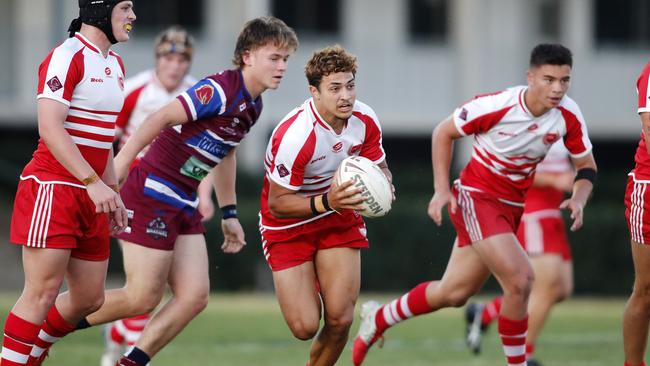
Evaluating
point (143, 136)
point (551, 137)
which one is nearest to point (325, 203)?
point (143, 136)

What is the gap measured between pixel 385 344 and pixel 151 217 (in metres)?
4.42

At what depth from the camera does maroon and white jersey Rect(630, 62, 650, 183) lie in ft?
22.0

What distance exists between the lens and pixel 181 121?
6996 millimetres

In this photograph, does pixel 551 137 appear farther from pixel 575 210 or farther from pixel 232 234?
pixel 232 234

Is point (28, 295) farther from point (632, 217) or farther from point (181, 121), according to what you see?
point (632, 217)

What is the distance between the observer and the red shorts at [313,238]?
23.5 feet

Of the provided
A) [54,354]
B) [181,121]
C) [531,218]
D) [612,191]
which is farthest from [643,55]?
[181,121]

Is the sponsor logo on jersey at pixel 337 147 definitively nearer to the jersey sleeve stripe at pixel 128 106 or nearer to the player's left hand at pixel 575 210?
the player's left hand at pixel 575 210

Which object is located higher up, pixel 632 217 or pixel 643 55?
pixel 632 217

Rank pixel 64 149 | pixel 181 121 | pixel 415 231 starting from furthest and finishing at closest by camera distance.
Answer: pixel 415 231 → pixel 181 121 → pixel 64 149

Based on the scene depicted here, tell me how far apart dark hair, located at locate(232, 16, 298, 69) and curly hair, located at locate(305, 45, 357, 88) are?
0.31 m

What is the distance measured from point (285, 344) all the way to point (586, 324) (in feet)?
13.8

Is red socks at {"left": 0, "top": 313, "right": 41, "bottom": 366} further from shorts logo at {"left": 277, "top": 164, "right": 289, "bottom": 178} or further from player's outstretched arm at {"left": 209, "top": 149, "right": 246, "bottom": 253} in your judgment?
player's outstretched arm at {"left": 209, "top": 149, "right": 246, "bottom": 253}

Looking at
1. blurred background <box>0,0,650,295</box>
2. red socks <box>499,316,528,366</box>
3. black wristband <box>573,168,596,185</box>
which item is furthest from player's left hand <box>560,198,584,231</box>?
blurred background <box>0,0,650,295</box>
